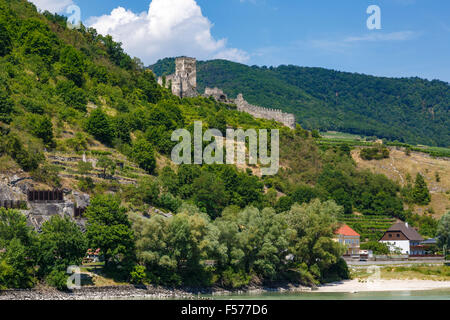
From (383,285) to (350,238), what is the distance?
19.3 meters

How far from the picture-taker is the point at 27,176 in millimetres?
66062

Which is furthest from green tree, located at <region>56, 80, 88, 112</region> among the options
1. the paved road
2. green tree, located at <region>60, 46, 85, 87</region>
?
the paved road

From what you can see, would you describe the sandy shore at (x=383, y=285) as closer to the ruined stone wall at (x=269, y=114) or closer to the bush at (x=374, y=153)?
the bush at (x=374, y=153)

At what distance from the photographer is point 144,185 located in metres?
74.3

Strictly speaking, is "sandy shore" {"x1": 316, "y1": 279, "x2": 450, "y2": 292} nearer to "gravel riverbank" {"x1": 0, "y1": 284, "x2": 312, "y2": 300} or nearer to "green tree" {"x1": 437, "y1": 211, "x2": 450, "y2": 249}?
"gravel riverbank" {"x1": 0, "y1": 284, "x2": 312, "y2": 300}

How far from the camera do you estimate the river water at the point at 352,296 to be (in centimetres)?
5279

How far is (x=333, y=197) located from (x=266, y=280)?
130 feet

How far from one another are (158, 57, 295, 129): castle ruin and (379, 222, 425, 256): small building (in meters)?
51.6

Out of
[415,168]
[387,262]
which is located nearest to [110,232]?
[387,262]

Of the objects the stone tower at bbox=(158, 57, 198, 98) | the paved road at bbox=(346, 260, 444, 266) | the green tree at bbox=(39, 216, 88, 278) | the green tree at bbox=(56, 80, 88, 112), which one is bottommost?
the paved road at bbox=(346, 260, 444, 266)

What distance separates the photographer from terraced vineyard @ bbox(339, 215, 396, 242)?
89.2m

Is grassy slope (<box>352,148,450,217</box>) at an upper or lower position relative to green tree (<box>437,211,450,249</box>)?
upper
